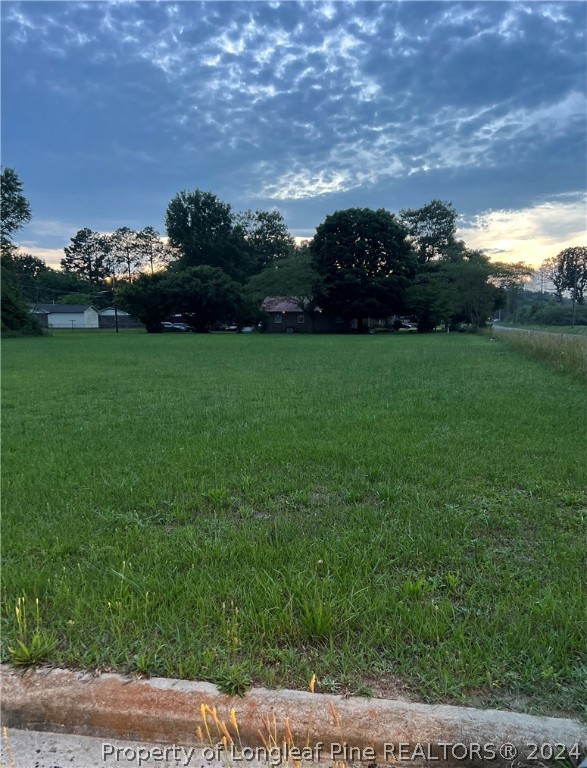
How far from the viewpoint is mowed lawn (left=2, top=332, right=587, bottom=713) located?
1864mm

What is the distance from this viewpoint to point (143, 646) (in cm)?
194

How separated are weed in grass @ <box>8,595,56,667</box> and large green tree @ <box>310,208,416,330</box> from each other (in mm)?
40783

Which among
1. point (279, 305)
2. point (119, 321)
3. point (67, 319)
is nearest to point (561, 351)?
point (279, 305)

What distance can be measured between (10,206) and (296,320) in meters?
26.9

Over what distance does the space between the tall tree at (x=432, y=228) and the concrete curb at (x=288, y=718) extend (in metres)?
64.1

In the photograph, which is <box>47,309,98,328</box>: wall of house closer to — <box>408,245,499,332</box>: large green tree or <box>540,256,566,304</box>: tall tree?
<box>408,245,499,332</box>: large green tree

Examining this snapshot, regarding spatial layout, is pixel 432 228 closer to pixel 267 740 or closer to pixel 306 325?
pixel 306 325

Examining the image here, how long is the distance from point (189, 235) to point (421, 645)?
64.7m

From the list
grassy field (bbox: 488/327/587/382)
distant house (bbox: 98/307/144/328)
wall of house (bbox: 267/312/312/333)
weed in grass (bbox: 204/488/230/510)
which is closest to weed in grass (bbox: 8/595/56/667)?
weed in grass (bbox: 204/488/230/510)

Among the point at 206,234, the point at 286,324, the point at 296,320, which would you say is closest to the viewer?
the point at 296,320

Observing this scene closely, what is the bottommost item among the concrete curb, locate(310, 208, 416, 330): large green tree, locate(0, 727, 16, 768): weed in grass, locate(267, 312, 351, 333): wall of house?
locate(0, 727, 16, 768): weed in grass

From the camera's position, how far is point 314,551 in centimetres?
270

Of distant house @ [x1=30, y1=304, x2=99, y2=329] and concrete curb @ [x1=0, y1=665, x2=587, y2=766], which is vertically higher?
distant house @ [x1=30, y1=304, x2=99, y2=329]

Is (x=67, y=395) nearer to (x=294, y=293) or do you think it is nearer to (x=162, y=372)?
(x=162, y=372)
